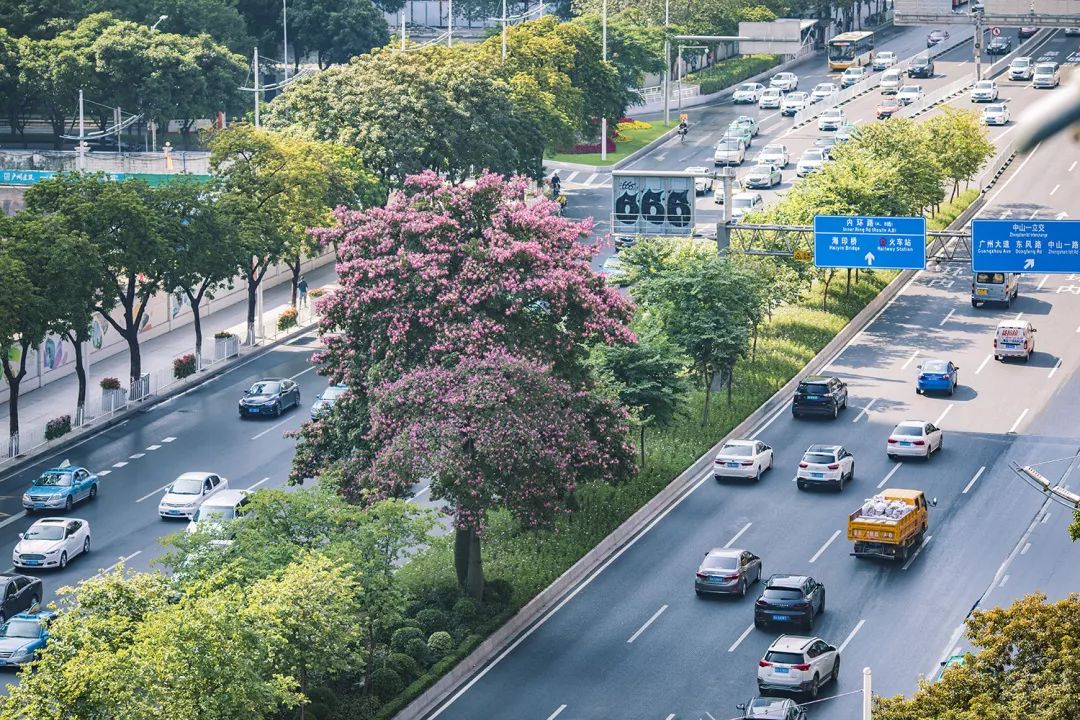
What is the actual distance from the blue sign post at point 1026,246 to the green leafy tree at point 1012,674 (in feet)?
112

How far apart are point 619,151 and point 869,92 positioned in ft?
76.8

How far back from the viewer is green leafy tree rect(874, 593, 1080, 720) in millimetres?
32656

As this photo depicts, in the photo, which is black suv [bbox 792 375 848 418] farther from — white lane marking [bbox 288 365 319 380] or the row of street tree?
white lane marking [bbox 288 365 319 380]

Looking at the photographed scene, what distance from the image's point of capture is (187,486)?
63469 mm

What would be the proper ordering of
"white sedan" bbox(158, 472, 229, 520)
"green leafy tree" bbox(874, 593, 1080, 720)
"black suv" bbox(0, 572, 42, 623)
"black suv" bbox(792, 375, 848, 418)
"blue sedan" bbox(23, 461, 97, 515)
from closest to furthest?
"green leafy tree" bbox(874, 593, 1080, 720), "black suv" bbox(0, 572, 42, 623), "white sedan" bbox(158, 472, 229, 520), "blue sedan" bbox(23, 461, 97, 515), "black suv" bbox(792, 375, 848, 418)

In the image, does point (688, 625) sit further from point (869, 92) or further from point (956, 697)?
point (869, 92)

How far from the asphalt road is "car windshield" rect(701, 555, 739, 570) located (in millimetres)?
1043

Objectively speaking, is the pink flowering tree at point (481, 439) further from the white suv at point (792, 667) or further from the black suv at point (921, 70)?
the black suv at point (921, 70)

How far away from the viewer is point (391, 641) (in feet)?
160

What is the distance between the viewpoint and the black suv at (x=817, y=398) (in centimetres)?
7225

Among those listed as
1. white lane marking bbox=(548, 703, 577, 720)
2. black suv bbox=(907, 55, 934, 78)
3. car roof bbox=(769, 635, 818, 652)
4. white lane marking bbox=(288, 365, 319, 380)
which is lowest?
white lane marking bbox=(548, 703, 577, 720)

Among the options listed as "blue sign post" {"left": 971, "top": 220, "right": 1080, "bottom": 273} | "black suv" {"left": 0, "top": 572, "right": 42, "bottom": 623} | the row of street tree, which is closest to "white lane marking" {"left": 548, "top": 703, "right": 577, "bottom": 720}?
"black suv" {"left": 0, "top": 572, "right": 42, "bottom": 623}

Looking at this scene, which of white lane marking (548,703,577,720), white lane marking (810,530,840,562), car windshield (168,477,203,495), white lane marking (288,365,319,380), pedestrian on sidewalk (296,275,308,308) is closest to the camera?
white lane marking (548,703,577,720)

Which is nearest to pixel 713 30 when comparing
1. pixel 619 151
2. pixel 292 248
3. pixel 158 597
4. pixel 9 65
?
pixel 619 151
